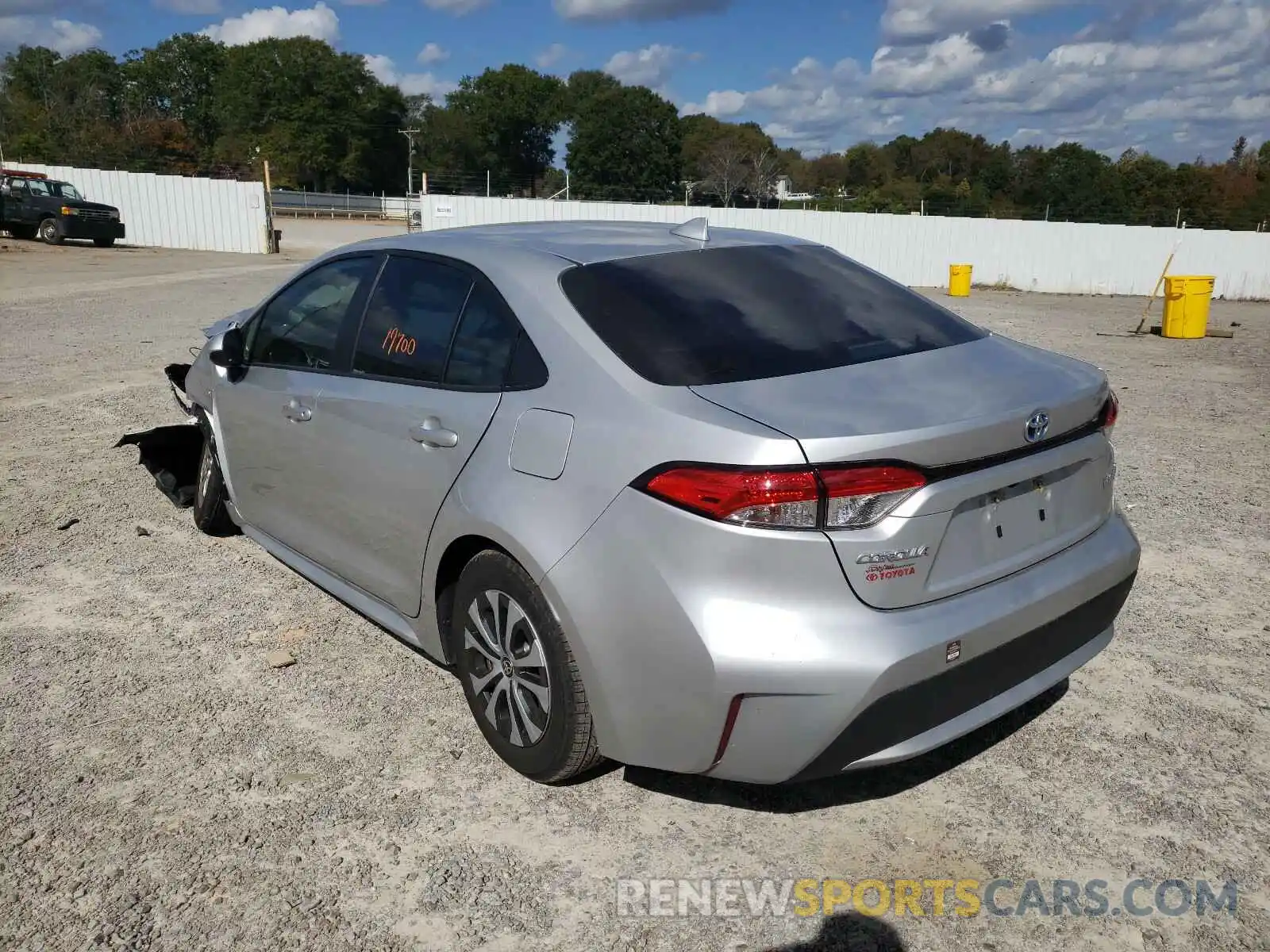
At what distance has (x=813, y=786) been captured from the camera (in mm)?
3123

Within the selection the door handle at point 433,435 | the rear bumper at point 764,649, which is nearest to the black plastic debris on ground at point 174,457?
the door handle at point 433,435

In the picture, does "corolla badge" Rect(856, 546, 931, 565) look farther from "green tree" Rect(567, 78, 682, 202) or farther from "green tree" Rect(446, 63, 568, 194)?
"green tree" Rect(446, 63, 568, 194)

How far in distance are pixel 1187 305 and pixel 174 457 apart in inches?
600

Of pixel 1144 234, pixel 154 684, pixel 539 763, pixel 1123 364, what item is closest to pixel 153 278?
pixel 1123 364

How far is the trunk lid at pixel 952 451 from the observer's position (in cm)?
241

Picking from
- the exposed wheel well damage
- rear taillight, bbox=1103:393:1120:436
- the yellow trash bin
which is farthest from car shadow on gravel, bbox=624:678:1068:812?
the yellow trash bin

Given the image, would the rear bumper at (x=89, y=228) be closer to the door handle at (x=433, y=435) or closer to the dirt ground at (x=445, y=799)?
the dirt ground at (x=445, y=799)

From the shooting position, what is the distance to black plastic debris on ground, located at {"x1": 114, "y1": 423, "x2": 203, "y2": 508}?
5.81m

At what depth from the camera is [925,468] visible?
8.02 ft

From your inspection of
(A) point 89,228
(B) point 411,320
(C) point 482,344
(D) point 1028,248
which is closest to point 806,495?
(C) point 482,344

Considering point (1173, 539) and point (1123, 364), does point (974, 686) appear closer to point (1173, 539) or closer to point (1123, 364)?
point (1173, 539)

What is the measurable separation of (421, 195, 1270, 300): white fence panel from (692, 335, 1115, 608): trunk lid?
80.5 ft

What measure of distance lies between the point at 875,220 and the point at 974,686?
26.8m

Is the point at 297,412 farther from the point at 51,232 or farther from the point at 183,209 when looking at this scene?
the point at 183,209
